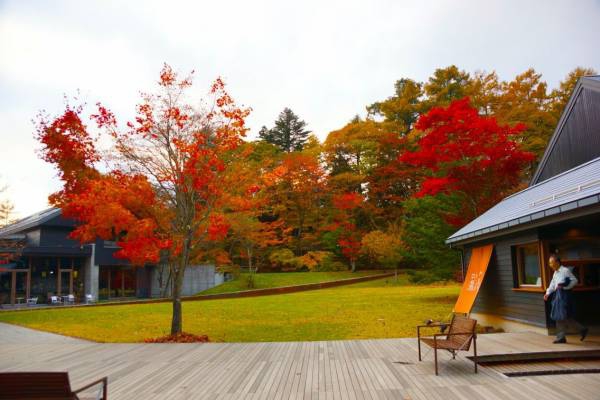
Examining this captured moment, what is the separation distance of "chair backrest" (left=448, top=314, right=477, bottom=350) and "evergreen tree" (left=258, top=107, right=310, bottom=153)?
40.4 m

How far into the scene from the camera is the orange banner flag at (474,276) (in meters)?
11.2

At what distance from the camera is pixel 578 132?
11539 millimetres

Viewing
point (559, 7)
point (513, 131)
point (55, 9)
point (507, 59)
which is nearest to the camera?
point (55, 9)

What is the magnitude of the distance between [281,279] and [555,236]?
24308mm

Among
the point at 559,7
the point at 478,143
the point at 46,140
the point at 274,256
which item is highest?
the point at 559,7

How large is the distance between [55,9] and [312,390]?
517 inches

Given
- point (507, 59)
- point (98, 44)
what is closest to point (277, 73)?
point (98, 44)

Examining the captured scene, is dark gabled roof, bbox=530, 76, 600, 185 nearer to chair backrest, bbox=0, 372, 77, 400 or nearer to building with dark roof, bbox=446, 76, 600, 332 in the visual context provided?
building with dark roof, bbox=446, 76, 600, 332

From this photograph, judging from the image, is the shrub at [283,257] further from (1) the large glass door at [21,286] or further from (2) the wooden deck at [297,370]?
(2) the wooden deck at [297,370]

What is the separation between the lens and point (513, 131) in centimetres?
1870

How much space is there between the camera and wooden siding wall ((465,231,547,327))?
9.16 m

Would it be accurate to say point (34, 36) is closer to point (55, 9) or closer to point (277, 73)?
point (55, 9)

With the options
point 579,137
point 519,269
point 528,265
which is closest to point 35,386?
point 528,265

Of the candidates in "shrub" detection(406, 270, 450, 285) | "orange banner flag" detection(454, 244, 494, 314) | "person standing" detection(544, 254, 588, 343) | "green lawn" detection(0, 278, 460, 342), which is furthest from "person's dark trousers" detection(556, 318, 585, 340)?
"shrub" detection(406, 270, 450, 285)
